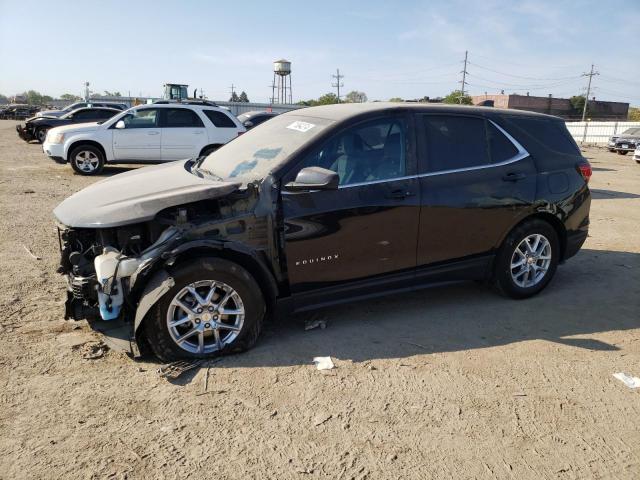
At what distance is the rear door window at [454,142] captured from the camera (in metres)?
4.29

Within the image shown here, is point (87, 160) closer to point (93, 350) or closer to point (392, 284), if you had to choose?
point (93, 350)

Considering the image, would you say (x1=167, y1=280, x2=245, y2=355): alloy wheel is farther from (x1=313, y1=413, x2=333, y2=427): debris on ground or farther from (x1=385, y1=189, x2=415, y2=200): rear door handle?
(x1=385, y1=189, x2=415, y2=200): rear door handle

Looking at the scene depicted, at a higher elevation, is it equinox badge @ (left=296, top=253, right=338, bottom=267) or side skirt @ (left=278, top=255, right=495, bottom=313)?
equinox badge @ (left=296, top=253, right=338, bottom=267)

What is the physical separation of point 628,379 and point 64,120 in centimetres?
1938

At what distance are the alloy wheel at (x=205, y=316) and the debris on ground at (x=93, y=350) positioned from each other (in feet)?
2.05

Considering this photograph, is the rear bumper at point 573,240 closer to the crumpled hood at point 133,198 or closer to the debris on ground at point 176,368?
the crumpled hood at point 133,198

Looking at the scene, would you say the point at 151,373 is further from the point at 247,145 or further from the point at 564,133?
the point at 564,133

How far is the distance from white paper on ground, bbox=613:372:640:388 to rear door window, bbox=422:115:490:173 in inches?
Result: 78.5

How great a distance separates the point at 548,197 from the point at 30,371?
14.9ft

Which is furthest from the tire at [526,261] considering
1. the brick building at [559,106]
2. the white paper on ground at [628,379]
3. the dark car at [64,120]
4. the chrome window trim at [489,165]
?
the brick building at [559,106]

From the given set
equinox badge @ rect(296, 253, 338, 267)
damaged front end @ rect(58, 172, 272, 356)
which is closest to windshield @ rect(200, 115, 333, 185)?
damaged front end @ rect(58, 172, 272, 356)

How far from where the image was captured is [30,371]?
3.39 metres

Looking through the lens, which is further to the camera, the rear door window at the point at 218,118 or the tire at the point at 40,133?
the tire at the point at 40,133

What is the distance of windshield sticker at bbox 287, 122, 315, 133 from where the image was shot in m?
4.10
